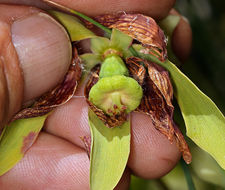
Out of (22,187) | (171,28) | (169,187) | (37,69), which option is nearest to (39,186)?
(22,187)

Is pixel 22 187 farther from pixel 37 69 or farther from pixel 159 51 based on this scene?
pixel 159 51

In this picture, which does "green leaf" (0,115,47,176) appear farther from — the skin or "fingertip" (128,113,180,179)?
"fingertip" (128,113,180,179)

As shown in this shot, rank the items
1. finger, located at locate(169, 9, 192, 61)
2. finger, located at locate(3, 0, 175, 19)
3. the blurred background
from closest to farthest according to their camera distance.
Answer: finger, located at locate(3, 0, 175, 19), finger, located at locate(169, 9, 192, 61), the blurred background

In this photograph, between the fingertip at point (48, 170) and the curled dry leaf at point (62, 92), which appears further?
the fingertip at point (48, 170)

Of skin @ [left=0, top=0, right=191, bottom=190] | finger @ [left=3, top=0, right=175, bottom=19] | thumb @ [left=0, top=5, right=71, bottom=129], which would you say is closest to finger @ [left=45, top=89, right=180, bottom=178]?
skin @ [left=0, top=0, right=191, bottom=190]

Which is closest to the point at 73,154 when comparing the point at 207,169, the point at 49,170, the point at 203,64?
the point at 49,170

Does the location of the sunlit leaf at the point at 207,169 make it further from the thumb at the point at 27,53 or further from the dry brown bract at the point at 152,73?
the thumb at the point at 27,53

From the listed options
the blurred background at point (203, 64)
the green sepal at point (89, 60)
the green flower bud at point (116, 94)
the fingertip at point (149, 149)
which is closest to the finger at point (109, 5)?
the green sepal at point (89, 60)

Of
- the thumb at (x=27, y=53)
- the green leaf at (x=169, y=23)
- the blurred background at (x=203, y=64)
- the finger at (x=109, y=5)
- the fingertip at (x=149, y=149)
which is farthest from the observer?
the blurred background at (x=203, y=64)
